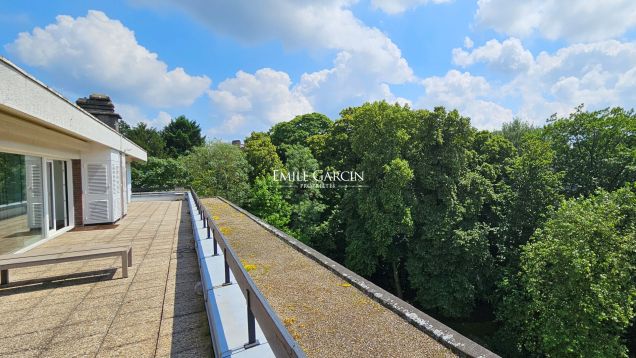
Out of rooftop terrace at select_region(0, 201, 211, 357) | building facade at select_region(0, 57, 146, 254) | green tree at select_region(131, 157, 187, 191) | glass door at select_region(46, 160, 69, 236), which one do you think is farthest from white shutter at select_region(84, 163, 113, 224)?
green tree at select_region(131, 157, 187, 191)

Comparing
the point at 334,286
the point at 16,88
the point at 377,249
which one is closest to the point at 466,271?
the point at 377,249

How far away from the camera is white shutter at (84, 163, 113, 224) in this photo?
7.98 meters

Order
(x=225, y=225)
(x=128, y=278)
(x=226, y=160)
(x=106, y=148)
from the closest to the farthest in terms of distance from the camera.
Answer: (x=128, y=278) → (x=225, y=225) → (x=106, y=148) → (x=226, y=160)

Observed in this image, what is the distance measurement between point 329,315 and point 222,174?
1805cm

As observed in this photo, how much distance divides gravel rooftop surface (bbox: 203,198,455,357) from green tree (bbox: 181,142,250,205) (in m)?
15.9

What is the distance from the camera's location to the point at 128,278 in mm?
3898

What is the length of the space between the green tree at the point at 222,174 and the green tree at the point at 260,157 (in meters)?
2.91

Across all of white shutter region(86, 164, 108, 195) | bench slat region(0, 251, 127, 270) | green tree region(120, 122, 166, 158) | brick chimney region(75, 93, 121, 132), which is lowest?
bench slat region(0, 251, 127, 270)

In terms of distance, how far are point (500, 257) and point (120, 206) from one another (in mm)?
14281

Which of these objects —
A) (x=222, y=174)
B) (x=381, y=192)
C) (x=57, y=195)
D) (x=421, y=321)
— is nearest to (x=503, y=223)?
(x=381, y=192)

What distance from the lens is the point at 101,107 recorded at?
37.2ft

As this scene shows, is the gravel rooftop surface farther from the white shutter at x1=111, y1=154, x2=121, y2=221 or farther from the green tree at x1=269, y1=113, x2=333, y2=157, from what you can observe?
the green tree at x1=269, y1=113, x2=333, y2=157

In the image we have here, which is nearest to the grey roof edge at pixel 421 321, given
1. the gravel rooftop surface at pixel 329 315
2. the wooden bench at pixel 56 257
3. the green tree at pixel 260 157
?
the gravel rooftop surface at pixel 329 315

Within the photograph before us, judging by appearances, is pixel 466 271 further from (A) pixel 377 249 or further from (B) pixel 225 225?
(B) pixel 225 225
